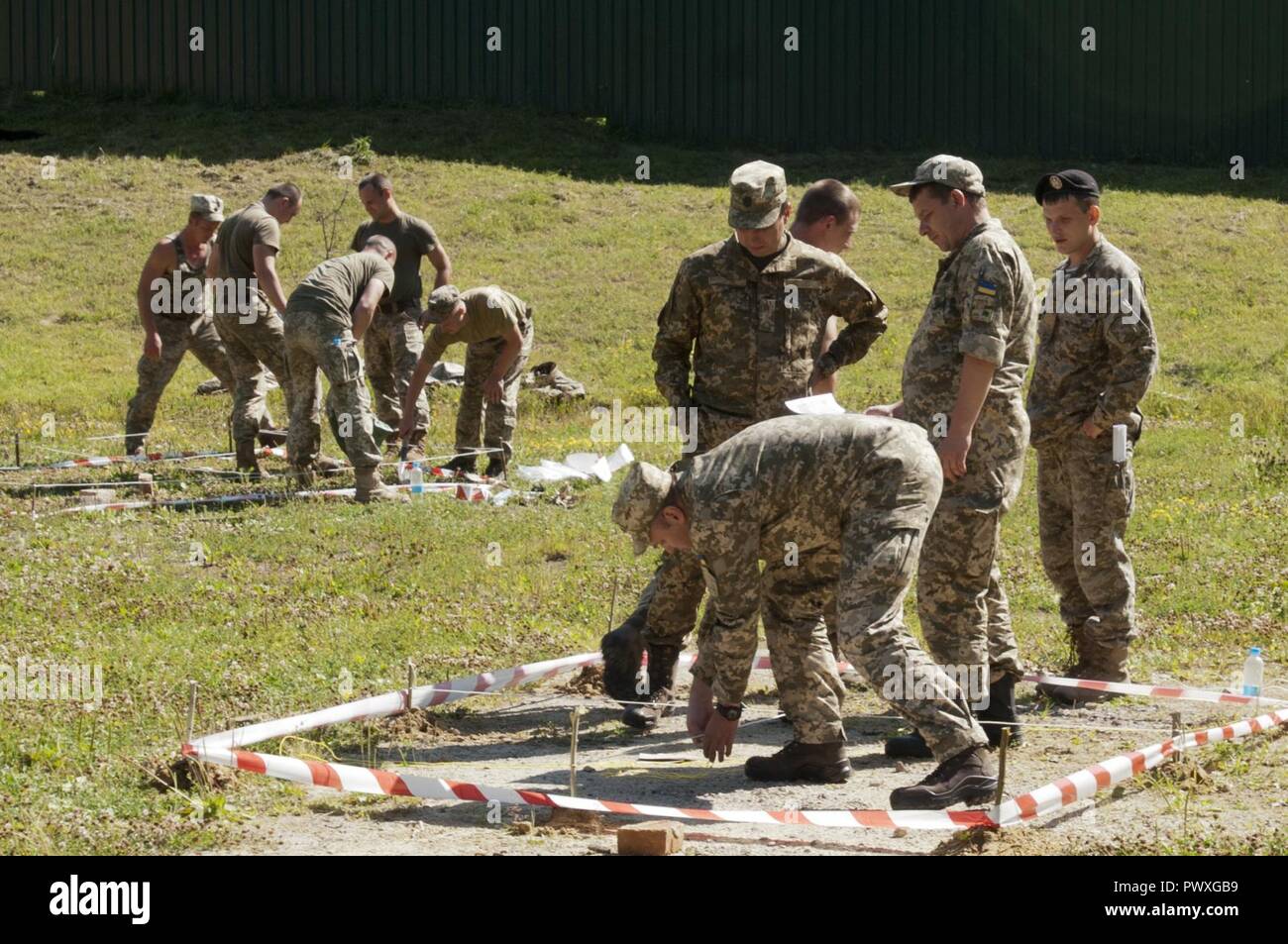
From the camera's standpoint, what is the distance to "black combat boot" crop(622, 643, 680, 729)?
7.17 m

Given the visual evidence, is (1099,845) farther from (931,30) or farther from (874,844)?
(931,30)

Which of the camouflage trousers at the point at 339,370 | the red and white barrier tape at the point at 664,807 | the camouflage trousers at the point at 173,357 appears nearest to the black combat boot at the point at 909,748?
the red and white barrier tape at the point at 664,807

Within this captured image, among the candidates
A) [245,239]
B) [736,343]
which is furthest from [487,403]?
[736,343]

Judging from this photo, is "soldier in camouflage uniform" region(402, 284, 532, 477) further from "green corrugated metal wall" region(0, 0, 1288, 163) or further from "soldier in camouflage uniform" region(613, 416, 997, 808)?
"green corrugated metal wall" region(0, 0, 1288, 163)

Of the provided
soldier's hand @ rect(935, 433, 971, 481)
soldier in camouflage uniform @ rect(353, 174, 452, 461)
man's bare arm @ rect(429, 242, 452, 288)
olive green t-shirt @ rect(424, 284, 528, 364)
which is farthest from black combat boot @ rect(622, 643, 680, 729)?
man's bare arm @ rect(429, 242, 452, 288)

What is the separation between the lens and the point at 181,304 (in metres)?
12.9

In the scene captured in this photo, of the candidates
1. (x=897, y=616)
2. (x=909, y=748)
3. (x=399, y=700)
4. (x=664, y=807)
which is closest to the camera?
(x=897, y=616)

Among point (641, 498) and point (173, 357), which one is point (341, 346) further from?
point (641, 498)

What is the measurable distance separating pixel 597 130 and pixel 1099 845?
20.9 metres

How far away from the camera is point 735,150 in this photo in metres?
25.0

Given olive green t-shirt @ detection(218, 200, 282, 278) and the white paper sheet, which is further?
olive green t-shirt @ detection(218, 200, 282, 278)

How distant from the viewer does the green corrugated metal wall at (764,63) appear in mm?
24938

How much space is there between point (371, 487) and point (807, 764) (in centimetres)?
568

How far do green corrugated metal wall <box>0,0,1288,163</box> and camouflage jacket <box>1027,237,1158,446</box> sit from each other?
18.3m
